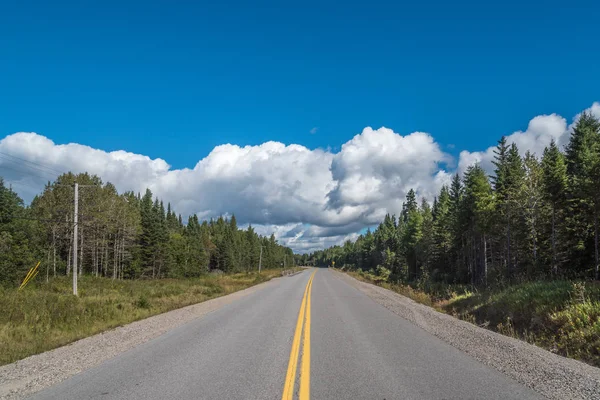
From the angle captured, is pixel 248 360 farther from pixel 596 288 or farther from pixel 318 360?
pixel 596 288

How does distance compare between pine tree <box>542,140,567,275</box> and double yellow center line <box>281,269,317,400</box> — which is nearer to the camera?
double yellow center line <box>281,269,317,400</box>

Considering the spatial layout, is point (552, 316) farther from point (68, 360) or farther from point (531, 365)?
point (68, 360)

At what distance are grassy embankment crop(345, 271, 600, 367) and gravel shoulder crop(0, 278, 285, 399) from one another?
384 inches

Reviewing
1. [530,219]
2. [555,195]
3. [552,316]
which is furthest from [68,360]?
[530,219]

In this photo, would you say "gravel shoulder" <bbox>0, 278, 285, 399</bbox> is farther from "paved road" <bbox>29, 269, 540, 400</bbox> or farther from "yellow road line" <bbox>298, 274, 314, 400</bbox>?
"yellow road line" <bbox>298, 274, 314, 400</bbox>

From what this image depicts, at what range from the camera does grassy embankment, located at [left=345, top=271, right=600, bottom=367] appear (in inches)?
346

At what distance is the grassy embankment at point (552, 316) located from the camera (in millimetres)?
8781

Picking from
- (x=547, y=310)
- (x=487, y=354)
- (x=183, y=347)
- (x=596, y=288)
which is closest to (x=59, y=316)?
(x=183, y=347)

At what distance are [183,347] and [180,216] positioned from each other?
121 meters

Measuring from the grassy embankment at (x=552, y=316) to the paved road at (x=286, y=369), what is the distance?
126 inches

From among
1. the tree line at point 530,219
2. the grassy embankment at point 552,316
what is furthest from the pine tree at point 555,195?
the grassy embankment at point 552,316

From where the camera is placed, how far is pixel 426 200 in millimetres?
95812

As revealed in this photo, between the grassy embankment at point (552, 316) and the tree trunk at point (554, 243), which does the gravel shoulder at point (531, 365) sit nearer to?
the grassy embankment at point (552, 316)

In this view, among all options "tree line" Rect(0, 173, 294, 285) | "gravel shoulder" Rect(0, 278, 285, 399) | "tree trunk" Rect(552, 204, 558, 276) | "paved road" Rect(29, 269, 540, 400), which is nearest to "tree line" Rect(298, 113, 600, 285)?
A: "tree trunk" Rect(552, 204, 558, 276)
